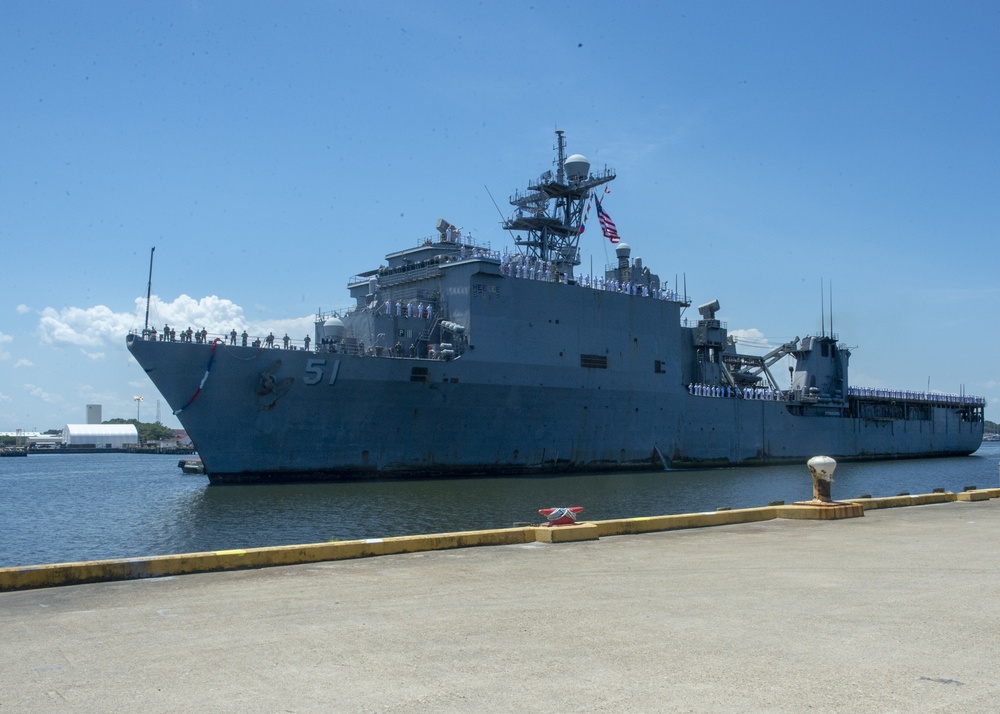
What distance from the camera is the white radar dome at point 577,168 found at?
131ft

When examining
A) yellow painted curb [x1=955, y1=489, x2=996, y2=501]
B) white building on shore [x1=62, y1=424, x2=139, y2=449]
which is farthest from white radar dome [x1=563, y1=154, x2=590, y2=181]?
white building on shore [x1=62, y1=424, x2=139, y2=449]

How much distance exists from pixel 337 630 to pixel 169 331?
23435 millimetres

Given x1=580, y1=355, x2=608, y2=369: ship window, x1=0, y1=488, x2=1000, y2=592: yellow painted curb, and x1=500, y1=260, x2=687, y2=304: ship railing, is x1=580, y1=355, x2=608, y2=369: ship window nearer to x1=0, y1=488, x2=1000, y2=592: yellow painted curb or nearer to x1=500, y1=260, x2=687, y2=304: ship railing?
x1=500, y1=260, x2=687, y2=304: ship railing

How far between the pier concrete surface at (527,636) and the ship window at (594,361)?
1002 inches

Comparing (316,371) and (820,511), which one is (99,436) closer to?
(316,371)

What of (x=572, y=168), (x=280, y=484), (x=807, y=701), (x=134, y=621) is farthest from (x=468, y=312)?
(x=807, y=701)

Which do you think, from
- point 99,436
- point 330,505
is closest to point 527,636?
point 330,505

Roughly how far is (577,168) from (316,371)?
18.9 m

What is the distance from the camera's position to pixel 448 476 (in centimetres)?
3059

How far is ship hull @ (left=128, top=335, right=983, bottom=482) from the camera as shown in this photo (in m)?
26.8

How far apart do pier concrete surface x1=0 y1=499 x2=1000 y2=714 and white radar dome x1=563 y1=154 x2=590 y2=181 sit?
3299 centimetres

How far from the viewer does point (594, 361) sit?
115 feet

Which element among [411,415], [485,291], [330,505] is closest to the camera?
[330,505]

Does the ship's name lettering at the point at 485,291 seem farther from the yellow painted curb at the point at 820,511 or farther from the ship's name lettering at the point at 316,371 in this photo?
the yellow painted curb at the point at 820,511
